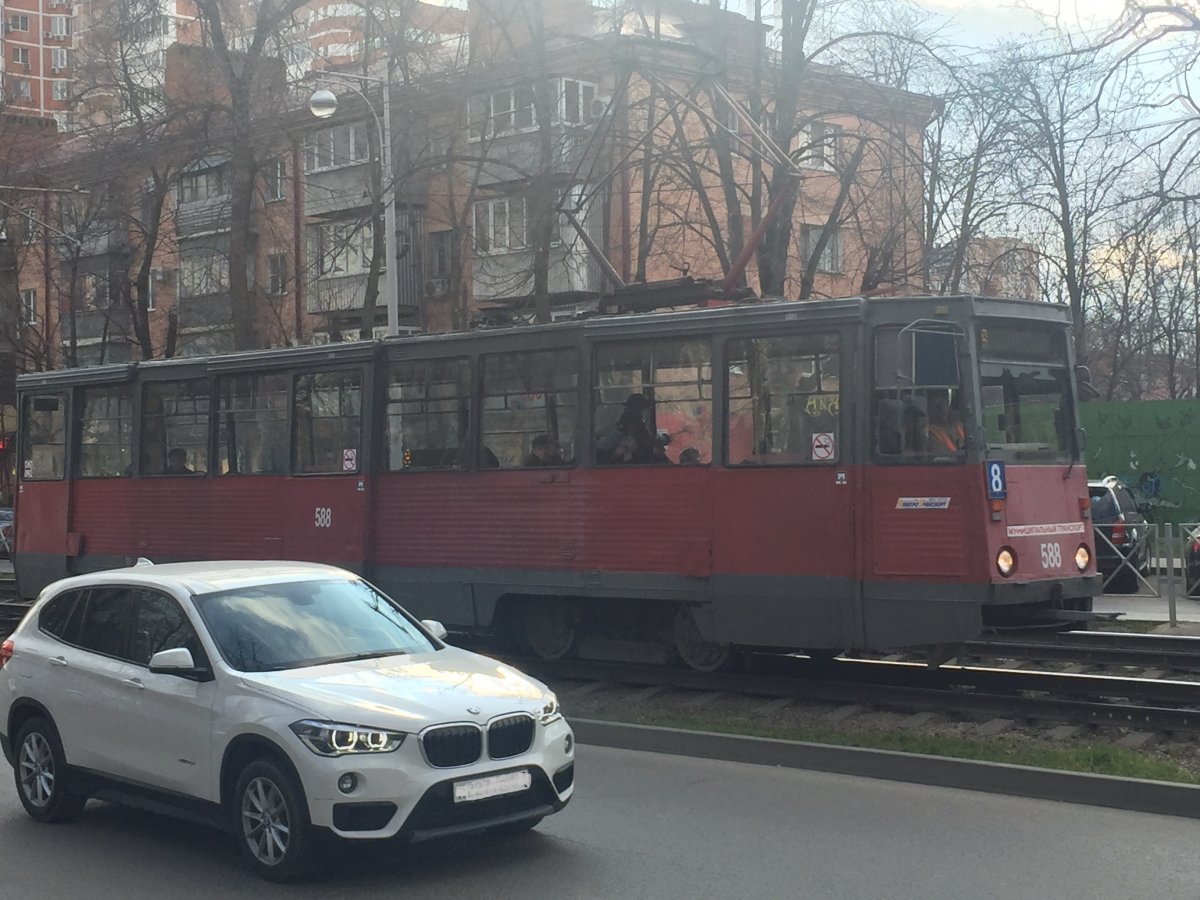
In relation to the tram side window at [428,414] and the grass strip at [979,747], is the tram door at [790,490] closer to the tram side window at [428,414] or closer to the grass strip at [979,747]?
the grass strip at [979,747]

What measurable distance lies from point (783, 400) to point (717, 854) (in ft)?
18.2

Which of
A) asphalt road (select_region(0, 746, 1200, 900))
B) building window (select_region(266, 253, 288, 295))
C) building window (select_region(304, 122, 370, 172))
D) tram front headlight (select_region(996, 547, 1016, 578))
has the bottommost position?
asphalt road (select_region(0, 746, 1200, 900))

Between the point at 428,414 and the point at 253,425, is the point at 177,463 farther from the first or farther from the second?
the point at 428,414

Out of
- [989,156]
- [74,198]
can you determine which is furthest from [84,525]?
[74,198]

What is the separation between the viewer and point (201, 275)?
40469 mm

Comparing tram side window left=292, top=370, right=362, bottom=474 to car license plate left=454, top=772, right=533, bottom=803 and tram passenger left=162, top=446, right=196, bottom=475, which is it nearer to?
tram passenger left=162, top=446, right=196, bottom=475

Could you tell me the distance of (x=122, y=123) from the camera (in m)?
28.2

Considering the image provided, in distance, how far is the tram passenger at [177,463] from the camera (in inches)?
716

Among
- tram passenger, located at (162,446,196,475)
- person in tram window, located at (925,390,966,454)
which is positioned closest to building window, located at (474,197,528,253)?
tram passenger, located at (162,446,196,475)

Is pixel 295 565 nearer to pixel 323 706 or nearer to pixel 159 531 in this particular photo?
pixel 323 706

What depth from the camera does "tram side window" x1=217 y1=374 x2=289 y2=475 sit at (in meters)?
17.0

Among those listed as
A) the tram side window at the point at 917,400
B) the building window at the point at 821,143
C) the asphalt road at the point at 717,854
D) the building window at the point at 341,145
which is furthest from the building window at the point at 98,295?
the asphalt road at the point at 717,854

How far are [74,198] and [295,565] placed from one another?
97.4 feet

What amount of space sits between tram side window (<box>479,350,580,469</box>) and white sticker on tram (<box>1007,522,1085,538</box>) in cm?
422
